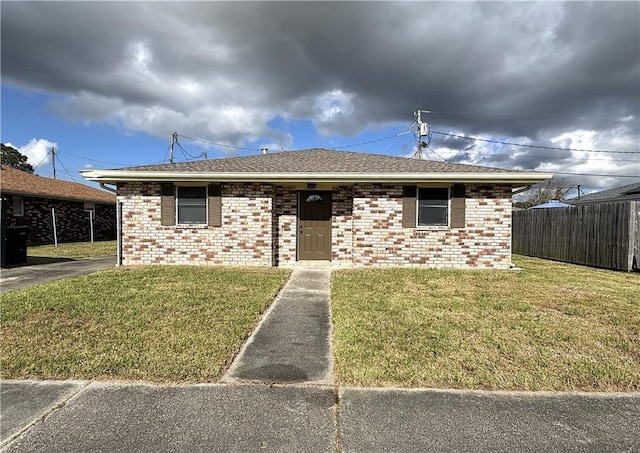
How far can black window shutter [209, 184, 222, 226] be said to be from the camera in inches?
376

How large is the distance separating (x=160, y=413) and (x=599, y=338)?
4943 millimetres

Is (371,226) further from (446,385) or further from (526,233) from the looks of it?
(526,233)

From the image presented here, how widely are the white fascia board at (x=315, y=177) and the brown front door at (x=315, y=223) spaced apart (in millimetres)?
919

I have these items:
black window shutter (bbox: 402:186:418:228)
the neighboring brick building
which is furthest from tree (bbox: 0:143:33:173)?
black window shutter (bbox: 402:186:418:228)

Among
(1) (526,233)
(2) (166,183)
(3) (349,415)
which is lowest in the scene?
(3) (349,415)

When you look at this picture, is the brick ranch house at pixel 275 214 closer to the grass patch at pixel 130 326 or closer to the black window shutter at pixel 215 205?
the black window shutter at pixel 215 205

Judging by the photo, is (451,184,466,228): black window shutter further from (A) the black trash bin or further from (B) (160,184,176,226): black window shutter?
(A) the black trash bin

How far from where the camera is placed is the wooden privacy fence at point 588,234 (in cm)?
925

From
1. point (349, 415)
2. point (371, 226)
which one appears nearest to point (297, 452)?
point (349, 415)

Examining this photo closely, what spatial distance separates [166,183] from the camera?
9547 millimetres

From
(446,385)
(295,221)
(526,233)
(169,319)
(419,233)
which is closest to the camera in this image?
(446,385)

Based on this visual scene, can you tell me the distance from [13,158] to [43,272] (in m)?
49.6

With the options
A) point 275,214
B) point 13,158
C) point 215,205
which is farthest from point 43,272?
point 13,158

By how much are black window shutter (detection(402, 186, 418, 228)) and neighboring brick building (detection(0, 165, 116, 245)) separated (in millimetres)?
15792
